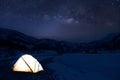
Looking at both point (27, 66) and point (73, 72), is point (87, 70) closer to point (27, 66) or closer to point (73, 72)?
point (73, 72)

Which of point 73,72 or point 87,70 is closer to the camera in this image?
point 73,72

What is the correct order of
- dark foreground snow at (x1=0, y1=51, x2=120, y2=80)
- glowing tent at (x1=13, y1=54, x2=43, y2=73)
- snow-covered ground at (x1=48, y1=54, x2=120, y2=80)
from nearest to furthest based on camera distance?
1. dark foreground snow at (x1=0, y1=51, x2=120, y2=80)
2. snow-covered ground at (x1=48, y1=54, x2=120, y2=80)
3. glowing tent at (x1=13, y1=54, x2=43, y2=73)

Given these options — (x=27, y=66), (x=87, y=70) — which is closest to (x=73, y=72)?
(x=87, y=70)

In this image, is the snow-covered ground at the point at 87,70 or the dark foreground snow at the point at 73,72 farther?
the snow-covered ground at the point at 87,70

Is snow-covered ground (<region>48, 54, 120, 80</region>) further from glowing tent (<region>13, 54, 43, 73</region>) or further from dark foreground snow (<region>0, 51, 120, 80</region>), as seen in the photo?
glowing tent (<region>13, 54, 43, 73</region>)

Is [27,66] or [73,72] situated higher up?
[27,66]

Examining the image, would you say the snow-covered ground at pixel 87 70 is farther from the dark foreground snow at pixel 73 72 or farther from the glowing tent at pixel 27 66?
the glowing tent at pixel 27 66

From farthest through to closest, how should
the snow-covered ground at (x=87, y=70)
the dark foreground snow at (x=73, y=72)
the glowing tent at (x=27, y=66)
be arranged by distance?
1. the glowing tent at (x=27, y=66)
2. the snow-covered ground at (x=87, y=70)
3. the dark foreground snow at (x=73, y=72)

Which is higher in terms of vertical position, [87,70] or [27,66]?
[27,66]

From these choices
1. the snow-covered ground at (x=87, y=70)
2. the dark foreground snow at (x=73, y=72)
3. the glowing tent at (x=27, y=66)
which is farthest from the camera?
the glowing tent at (x=27, y=66)

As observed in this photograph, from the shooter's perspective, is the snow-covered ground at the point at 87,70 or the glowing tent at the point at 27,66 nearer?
the snow-covered ground at the point at 87,70

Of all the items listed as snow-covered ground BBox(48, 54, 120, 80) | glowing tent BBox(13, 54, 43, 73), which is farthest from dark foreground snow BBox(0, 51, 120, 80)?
glowing tent BBox(13, 54, 43, 73)

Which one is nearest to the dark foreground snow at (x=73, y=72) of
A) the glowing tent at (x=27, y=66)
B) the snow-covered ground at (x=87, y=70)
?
the snow-covered ground at (x=87, y=70)

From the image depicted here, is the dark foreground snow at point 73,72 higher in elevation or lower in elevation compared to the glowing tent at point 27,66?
lower
